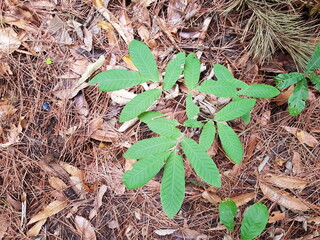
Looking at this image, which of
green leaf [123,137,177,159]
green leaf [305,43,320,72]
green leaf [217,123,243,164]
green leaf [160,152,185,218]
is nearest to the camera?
green leaf [160,152,185,218]

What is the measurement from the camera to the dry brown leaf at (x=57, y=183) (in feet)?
5.40

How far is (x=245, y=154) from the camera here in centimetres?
161

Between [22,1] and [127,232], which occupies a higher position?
[22,1]

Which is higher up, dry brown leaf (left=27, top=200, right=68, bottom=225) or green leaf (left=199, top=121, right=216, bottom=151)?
green leaf (left=199, top=121, right=216, bottom=151)

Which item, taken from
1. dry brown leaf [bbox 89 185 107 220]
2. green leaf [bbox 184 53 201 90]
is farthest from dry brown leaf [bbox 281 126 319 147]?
dry brown leaf [bbox 89 185 107 220]

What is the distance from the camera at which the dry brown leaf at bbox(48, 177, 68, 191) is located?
165 centimetres

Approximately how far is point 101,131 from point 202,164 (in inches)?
29.9

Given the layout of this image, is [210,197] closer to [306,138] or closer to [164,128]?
[164,128]

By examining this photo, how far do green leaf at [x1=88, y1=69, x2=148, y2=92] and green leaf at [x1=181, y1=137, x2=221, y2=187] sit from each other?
38cm

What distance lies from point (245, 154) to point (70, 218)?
111cm

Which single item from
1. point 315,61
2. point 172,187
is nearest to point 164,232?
point 172,187

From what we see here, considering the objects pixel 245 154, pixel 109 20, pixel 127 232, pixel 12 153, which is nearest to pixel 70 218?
pixel 127 232

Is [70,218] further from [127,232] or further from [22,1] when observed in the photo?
[22,1]

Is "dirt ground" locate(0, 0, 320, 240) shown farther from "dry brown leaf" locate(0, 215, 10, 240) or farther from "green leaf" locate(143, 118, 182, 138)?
"green leaf" locate(143, 118, 182, 138)
